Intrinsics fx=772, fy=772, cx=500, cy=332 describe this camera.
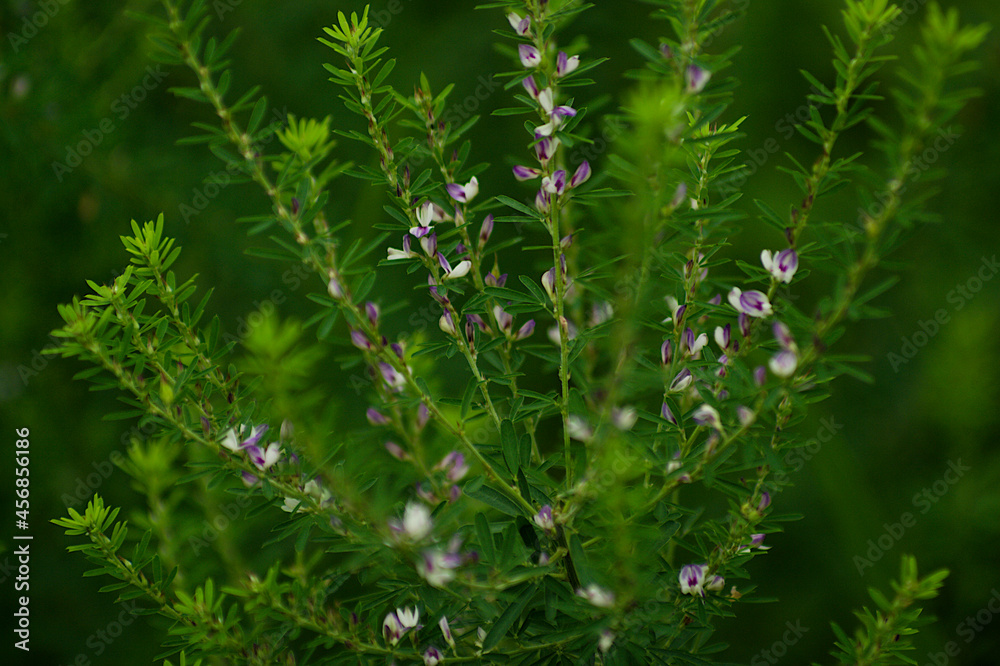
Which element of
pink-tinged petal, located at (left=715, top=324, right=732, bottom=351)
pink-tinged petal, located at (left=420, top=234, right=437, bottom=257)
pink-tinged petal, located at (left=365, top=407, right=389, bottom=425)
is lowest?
pink-tinged petal, located at (left=715, top=324, right=732, bottom=351)

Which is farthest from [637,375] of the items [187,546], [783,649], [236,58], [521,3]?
[236,58]

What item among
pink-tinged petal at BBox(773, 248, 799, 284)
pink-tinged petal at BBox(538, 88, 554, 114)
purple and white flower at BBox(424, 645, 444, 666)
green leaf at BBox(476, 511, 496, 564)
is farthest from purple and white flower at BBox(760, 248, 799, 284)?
purple and white flower at BBox(424, 645, 444, 666)

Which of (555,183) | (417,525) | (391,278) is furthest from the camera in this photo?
(391,278)

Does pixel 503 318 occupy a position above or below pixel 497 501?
above

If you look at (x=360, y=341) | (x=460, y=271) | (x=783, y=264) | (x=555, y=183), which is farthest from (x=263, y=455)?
(x=783, y=264)

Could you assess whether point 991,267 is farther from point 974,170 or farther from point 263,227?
point 263,227

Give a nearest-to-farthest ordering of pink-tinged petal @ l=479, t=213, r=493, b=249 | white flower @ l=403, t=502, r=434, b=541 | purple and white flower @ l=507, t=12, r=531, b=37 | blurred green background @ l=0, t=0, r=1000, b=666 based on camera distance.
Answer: white flower @ l=403, t=502, r=434, b=541, purple and white flower @ l=507, t=12, r=531, b=37, pink-tinged petal @ l=479, t=213, r=493, b=249, blurred green background @ l=0, t=0, r=1000, b=666

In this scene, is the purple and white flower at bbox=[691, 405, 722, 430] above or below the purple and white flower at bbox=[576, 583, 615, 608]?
above

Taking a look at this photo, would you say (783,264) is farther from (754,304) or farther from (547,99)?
(547,99)

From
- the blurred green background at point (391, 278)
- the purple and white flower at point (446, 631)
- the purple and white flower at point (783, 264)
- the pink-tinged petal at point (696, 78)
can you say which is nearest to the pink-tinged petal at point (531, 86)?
the pink-tinged petal at point (696, 78)

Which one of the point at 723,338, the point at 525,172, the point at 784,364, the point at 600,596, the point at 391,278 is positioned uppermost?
the point at 391,278

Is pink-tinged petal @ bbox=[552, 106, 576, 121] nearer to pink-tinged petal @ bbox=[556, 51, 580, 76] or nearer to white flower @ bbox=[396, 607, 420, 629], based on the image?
pink-tinged petal @ bbox=[556, 51, 580, 76]
